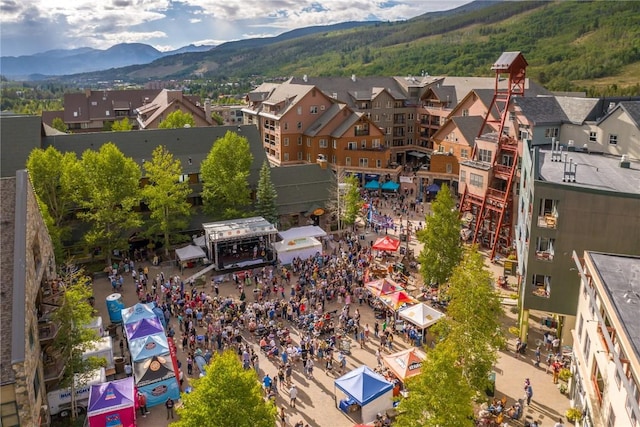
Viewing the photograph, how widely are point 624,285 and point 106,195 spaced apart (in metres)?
34.3

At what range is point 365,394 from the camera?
880 inches

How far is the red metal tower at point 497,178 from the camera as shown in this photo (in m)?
42.1

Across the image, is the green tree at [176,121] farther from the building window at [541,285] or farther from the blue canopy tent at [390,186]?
the building window at [541,285]

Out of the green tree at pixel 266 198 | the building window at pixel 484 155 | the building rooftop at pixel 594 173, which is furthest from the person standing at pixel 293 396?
the building window at pixel 484 155

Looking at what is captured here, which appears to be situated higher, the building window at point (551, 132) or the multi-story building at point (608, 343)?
the building window at point (551, 132)

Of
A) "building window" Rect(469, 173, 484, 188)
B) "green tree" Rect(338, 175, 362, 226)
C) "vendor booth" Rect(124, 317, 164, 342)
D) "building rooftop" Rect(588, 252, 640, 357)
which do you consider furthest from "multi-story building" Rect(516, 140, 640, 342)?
"vendor booth" Rect(124, 317, 164, 342)

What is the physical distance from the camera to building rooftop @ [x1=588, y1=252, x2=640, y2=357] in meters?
16.4

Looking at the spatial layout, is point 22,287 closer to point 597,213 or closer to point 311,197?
point 597,213

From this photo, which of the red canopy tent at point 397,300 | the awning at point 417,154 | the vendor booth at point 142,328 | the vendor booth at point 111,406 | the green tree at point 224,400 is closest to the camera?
the green tree at point 224,400

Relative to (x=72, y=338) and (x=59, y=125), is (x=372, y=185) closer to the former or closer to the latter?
(x=72, y=338)

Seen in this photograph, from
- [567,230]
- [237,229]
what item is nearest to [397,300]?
[567,230]

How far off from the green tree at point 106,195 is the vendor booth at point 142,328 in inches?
535

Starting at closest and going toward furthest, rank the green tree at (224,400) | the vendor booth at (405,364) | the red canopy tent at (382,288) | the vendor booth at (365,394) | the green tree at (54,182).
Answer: the green tree at (224,400)
the vendor booth at (365,394)
the vendor booth at (405,364)
the red canopy tent at (382,288)
the green tree at (54,182)

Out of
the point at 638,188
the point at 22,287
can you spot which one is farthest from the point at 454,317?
the point at 22,287
